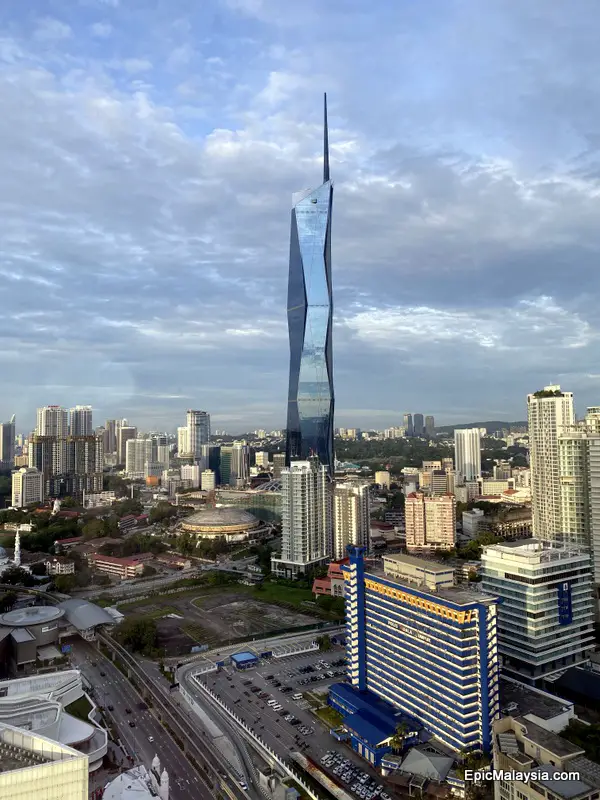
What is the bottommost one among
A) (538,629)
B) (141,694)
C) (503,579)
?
(141,694)

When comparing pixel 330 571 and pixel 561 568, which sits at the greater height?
pixel 561 568

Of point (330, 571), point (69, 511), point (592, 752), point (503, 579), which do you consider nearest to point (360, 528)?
point (330, 571)

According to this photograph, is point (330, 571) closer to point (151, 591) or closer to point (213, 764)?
point (151, 591)

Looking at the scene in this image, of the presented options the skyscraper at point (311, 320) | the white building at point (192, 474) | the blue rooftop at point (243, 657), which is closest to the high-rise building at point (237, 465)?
the white building at point (192, 474)

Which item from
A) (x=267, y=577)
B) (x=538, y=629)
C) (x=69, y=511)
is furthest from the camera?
(x=69, y=511)

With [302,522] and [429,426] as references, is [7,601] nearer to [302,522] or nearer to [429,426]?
[302,522]

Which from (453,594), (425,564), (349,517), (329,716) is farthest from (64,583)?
(453,594)

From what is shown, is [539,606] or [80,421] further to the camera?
[80,421]
